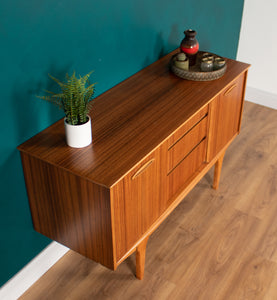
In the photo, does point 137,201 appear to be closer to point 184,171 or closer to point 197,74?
point 184,171

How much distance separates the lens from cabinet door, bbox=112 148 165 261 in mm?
1669

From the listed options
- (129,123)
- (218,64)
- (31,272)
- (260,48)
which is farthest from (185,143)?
(260,48)

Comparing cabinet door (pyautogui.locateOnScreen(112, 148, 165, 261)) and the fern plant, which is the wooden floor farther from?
the fern plant

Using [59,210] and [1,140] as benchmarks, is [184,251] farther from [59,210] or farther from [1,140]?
[1,140]

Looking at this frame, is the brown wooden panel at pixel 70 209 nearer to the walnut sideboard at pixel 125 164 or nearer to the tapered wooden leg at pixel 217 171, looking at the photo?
the walnut sideboard at pixel 125 164

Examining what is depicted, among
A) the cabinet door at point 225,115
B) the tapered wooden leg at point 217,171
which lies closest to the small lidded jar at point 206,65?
the cabinet door at point 225,115

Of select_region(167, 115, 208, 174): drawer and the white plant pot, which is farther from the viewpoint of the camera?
select_region(167, 115, 208, 174): drawer

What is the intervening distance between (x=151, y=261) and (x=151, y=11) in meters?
1.34

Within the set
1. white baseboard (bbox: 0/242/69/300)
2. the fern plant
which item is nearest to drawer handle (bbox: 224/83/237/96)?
the fern plant

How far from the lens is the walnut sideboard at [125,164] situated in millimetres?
1668

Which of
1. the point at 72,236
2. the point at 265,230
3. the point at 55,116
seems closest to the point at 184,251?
the point at 265,230

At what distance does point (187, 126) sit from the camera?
79.0 inches

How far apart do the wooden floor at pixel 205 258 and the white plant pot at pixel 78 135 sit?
79 centimetres

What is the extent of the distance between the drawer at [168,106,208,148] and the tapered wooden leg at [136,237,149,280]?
481mm
